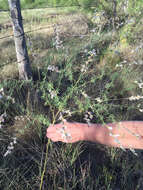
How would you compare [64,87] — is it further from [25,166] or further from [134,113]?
[25,166]

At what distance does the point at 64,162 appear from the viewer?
1.35m

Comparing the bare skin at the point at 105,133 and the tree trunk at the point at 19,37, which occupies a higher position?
the tree trunk at the point at 19,37

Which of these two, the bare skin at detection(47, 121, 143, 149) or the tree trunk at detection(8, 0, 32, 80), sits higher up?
the tree trunk at detection(8, 0, 32, 80)

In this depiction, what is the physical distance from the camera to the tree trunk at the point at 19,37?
1559 millimetres

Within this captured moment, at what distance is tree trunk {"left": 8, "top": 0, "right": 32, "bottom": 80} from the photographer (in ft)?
5.12

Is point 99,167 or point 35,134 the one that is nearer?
point 99,167

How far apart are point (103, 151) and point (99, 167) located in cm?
18

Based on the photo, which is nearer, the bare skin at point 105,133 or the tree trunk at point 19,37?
the bare skin at point 105,133

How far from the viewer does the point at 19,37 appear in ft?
5.73

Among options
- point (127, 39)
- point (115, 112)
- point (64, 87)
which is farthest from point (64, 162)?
point (127, 39)

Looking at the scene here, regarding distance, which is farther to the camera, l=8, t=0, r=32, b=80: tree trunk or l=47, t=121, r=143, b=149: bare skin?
l=8, t=0, r=32, b=80: tree trunk

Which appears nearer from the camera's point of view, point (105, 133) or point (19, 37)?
point (105, 133)

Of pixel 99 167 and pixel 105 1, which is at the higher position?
pixel 105 1

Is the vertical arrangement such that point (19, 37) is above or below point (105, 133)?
above
